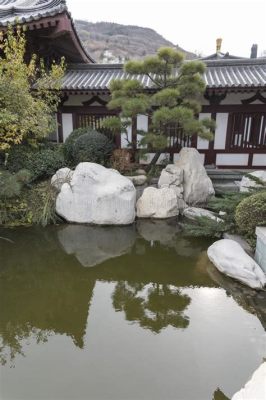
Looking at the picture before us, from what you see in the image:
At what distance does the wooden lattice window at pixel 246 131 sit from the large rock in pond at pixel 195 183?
211 centimetres

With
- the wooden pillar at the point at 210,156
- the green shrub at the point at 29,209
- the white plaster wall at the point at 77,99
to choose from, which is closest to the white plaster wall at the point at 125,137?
the white plaster wall at the point at 77,99

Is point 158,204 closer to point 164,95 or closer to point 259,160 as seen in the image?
point 164,95

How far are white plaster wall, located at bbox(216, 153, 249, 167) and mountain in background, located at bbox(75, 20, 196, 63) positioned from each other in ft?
123

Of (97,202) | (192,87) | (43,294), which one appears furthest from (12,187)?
(192,87)

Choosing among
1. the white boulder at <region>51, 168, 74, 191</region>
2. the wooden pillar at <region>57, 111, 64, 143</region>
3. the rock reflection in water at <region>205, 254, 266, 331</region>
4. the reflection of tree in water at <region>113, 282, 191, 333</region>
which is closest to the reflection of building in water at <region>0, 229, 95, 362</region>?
the reflection of tree in water at <region>113, 282, 191, 333</region>

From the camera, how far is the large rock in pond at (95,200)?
6.59 m

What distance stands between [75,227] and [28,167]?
218 centimetres

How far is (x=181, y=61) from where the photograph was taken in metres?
7.30

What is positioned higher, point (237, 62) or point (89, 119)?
point (237, 62)

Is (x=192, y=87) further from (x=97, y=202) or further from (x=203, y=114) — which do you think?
(x=97, y=202)

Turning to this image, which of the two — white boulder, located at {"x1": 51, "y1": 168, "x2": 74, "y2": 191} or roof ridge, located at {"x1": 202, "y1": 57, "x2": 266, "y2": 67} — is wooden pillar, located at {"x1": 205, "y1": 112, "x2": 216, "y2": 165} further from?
white boulder, located at {"x1": 51, "y1": 168, "x2": 74, "y2": 191}

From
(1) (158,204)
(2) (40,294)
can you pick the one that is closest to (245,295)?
(2) (40,294)

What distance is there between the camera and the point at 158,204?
713 cm

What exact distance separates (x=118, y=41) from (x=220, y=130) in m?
50.6
